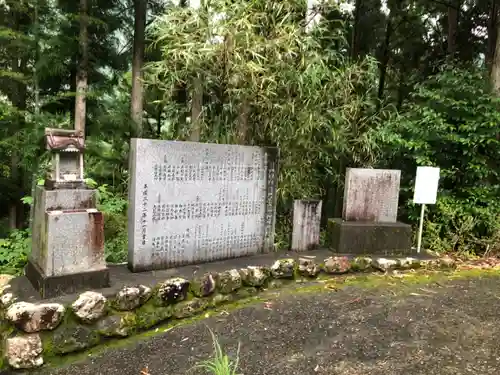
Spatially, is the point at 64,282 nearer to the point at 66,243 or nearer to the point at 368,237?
the point at 66,243

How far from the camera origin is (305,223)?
4.53 m

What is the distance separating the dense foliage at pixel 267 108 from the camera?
4.22 meters

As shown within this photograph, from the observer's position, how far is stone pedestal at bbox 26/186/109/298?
273 cm

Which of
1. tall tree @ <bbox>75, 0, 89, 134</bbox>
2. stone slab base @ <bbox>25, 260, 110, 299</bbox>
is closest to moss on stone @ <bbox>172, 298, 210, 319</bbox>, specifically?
stone slab base @ <bbox>25, 260, 110, 299</bbox>

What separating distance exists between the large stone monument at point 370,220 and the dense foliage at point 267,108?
78 centimetres

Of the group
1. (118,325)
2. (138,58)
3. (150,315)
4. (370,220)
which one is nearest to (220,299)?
(150,315)

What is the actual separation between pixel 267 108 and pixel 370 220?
209cm

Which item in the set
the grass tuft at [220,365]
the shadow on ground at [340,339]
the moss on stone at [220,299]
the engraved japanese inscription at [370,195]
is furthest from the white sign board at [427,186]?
the grass tuft at [220,365]

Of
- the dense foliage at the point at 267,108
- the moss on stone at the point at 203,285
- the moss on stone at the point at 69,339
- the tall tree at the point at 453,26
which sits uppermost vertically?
the tall tree at the point at 453,26

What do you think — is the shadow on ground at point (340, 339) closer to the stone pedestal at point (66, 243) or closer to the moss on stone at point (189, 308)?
the moss on stone at point (189, 308)

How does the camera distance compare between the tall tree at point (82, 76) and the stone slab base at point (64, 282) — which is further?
the tall tree at point (82, 76)

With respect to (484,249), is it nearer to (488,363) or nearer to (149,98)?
(488,363)

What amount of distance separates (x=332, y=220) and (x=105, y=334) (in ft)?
10.3

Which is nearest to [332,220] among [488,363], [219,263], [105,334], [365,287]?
[365,287]
